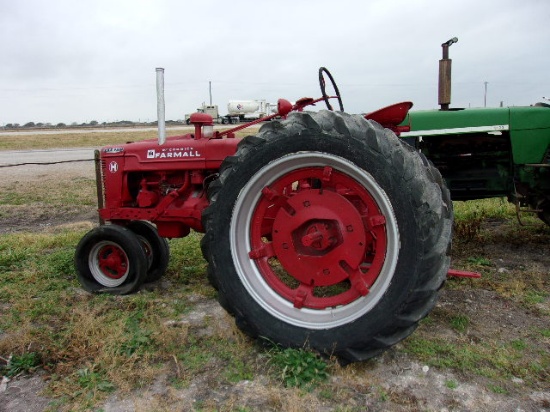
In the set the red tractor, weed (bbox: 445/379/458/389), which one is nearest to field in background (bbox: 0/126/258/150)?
the red tractor

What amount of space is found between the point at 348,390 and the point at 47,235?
15.0 feet

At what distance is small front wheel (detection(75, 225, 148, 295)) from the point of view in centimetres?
399

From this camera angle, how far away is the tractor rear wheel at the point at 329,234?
8.22 ft

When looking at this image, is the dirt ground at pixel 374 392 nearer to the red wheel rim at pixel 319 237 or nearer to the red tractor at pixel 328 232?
the red tractor at pixel 328 232

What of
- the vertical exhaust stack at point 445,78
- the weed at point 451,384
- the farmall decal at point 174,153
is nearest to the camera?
the weed at point 451,384

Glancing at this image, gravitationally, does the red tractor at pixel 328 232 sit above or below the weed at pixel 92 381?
above

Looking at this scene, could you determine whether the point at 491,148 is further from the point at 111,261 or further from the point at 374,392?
the point at 111,261

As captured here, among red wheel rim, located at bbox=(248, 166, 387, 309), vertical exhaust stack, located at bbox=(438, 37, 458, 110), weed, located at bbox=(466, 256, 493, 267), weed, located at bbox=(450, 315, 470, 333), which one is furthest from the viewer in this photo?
vertical exhaust stack, located at bbox=(438, 37, 458, 110)

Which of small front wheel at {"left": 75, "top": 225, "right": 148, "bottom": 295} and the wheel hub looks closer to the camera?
the wheel hub

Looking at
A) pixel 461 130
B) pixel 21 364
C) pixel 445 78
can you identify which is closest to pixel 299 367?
pixel 21 364

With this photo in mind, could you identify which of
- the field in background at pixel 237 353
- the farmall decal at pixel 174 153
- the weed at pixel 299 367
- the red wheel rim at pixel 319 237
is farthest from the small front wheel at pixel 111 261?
the weed at pixel 299 367

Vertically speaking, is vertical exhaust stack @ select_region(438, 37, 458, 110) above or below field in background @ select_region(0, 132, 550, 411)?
above

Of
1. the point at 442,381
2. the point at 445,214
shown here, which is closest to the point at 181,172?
the point at 445,214

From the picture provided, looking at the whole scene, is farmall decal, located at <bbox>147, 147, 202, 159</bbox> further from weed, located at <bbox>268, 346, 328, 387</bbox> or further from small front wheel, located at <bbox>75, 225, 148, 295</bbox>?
weed, located at <bbox>268, 346, 328, 387</bbox>
